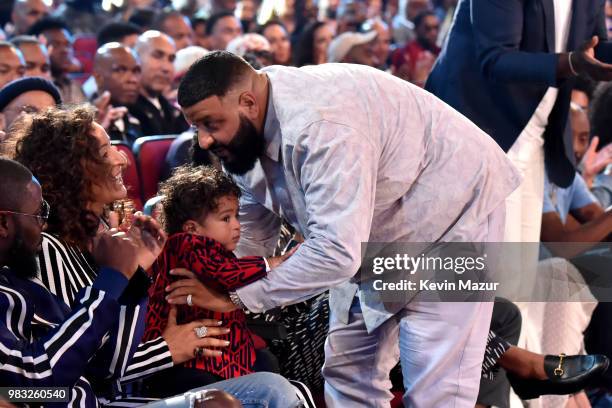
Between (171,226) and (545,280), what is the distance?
1.97 m

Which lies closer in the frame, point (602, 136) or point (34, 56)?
point (602, 136)

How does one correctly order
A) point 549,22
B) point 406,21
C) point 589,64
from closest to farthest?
point 589,64 → point 549,22 → point 406,21

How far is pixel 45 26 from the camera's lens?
852cm

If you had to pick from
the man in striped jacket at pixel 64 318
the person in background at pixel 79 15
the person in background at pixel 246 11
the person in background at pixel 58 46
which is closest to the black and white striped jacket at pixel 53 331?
the man in striped jacket at pixel 64 318

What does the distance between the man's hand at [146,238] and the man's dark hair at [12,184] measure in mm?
388

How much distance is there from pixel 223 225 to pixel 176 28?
6.74 m

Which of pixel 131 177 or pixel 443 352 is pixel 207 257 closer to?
pixel 443 352

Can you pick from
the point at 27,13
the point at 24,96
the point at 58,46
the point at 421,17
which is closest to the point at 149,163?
the point at 24,96

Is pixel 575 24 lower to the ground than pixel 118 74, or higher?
higher

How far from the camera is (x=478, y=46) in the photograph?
400 cm

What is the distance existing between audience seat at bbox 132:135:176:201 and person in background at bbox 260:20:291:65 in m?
5.02

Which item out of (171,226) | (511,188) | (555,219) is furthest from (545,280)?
(171,226)

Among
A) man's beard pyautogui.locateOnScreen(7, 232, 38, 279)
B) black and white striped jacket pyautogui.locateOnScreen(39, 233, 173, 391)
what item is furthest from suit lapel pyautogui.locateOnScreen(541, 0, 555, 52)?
man's beard pyautogui.locateOnScreen(7, 232, 38, 279)

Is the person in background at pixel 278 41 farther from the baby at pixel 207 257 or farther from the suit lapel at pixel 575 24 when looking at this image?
the baby at pixel 207 257
